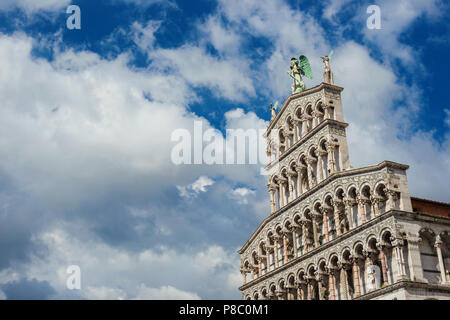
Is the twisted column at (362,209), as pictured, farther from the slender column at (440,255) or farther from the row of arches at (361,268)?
the slender column at (440,255)

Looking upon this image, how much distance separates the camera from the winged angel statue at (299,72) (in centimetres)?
5299

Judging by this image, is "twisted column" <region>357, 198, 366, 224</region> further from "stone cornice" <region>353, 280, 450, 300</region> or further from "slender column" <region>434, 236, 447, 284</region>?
"stone cornice" <region>353, 280, 450, 300</region>

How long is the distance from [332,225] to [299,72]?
16.2 meters

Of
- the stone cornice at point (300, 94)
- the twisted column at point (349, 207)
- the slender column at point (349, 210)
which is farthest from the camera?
the stone cornice at point (300, 94)

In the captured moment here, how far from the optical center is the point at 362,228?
3962 centimetres

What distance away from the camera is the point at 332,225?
4388cm

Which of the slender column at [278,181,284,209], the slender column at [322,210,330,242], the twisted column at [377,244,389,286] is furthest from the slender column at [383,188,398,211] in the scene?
the slender column at [278,181,284,209]

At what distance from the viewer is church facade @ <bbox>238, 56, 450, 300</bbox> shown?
122 ft

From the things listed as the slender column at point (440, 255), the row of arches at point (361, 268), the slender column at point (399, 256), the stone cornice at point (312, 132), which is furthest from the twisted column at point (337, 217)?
the slender column at point (440, 255)

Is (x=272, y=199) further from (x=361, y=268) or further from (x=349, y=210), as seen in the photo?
(x=361, y=268)

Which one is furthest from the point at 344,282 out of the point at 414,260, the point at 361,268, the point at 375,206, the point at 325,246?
the point at 414,260

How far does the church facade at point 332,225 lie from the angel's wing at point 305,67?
1.25m
